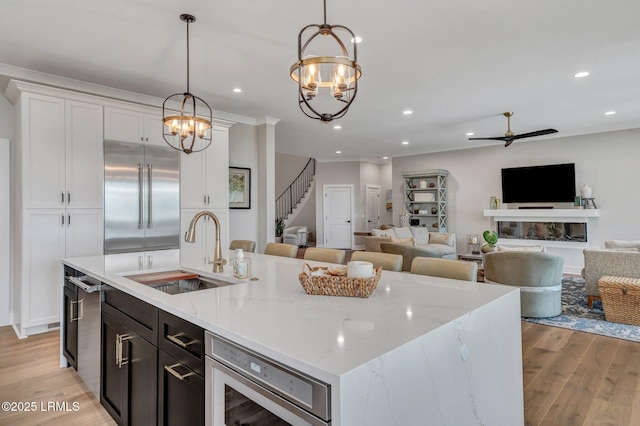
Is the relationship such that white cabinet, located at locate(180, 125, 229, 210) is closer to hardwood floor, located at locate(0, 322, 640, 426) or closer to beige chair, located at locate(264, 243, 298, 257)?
beige chair, located at locate(264, 243, 298, 257)

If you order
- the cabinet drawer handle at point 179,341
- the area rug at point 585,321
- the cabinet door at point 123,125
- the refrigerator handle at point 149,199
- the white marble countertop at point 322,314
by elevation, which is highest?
the cabinet door at point 123,125

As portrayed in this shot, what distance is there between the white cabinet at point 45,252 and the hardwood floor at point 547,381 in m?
0.26

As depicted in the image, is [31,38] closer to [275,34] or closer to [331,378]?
[275,34]

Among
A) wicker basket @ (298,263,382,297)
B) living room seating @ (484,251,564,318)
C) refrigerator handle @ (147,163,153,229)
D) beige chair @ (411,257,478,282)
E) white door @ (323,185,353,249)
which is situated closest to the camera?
A: wicker basket @ (298,263,382,297)

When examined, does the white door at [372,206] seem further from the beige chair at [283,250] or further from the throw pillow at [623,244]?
the beige chair at [283,250]

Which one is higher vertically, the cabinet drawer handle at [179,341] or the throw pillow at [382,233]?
the throw pillow at [382,233]

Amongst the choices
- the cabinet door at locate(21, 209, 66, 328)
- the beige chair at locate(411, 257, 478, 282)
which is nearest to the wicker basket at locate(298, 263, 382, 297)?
the beige chair at locate(411, 257, 478, 282)

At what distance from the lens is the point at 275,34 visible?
2.99m

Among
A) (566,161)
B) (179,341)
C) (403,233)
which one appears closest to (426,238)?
(403,233)

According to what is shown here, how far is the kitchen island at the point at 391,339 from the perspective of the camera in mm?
923

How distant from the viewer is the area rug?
359 centimetres

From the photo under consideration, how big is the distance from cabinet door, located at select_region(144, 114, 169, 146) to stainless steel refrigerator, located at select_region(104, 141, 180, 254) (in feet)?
0.26

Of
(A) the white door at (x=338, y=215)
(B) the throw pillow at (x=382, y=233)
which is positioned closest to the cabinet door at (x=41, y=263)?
(B) the throw pillow at (x=382, y=233)

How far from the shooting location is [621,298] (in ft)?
12.5
